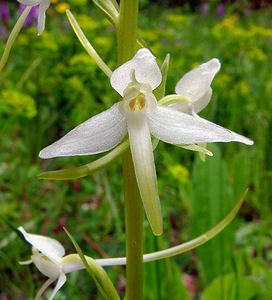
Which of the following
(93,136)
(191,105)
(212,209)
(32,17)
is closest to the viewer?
(93,136)

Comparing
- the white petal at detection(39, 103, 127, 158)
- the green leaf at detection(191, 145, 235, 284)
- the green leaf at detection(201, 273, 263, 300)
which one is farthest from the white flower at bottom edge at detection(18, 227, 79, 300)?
the green leaf at detection(191, 145, 235, 284)

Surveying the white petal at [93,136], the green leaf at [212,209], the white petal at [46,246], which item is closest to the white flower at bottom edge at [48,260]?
the white petal at [46,246]

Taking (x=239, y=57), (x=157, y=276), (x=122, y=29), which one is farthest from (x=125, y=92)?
(x=239, y=57)

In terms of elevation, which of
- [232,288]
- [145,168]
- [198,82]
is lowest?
[232,288]

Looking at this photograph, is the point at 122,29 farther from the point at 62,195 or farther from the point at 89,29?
the point at 89,29

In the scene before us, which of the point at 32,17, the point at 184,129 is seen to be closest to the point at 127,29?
the point at 184,129

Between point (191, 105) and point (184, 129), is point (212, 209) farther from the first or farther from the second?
point (184, 129)

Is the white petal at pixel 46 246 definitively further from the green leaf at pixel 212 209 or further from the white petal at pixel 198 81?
the green leaf at pixel 212 209
